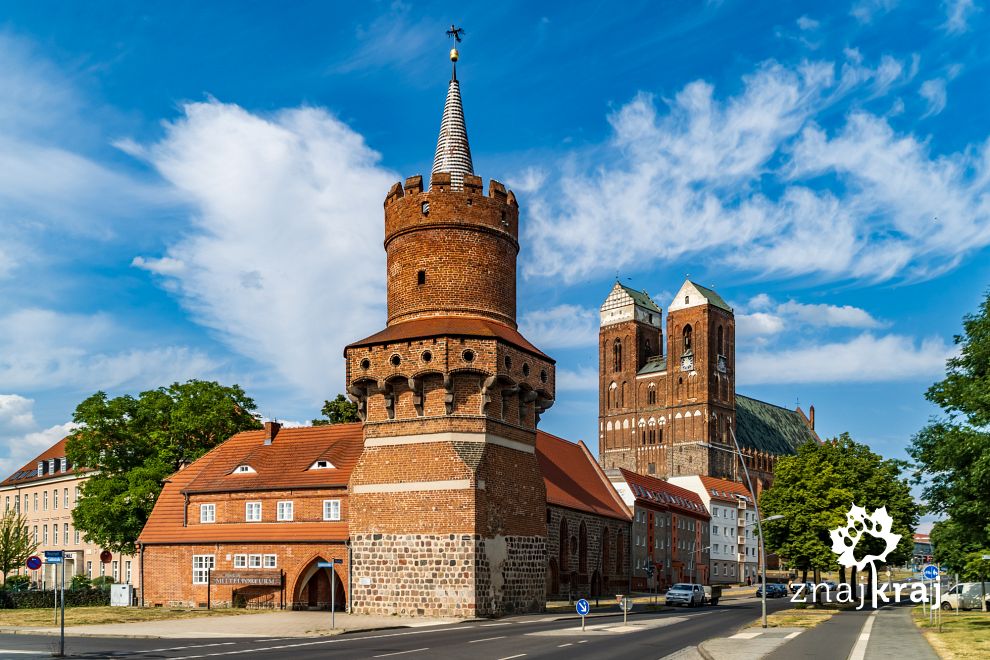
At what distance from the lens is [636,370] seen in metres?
153

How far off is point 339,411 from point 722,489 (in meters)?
63.9

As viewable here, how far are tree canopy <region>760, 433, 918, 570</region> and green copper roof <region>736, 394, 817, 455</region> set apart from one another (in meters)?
94.8

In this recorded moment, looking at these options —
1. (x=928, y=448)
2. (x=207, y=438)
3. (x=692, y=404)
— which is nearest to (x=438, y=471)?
(x=928, y=448)

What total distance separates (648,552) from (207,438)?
4218 centimetres

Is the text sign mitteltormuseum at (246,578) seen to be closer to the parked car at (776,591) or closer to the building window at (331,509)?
the building window at (331,509)

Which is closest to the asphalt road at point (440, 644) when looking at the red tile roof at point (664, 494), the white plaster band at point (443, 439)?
the white plaster band at point (443, 439)

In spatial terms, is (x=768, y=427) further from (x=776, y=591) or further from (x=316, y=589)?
(x=316, y=589)

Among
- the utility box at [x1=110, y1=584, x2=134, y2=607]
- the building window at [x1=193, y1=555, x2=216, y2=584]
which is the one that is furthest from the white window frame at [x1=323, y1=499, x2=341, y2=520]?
the utility box at [x1=110, y1=584, x2=134, y2=607]

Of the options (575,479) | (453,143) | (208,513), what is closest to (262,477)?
(208,513)

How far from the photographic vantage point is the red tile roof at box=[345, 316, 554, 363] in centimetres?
4153

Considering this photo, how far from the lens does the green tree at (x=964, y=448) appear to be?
29.8 meters

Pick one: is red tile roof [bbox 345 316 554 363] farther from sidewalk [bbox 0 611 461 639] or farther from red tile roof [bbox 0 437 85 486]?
red tile roof [bbox 0 437 85 486]

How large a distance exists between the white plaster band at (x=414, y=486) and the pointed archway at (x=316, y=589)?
563 centimetres

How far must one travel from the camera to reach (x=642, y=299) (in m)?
160
